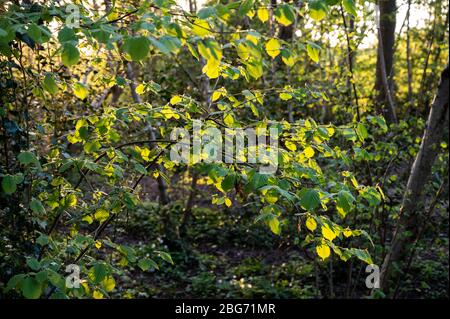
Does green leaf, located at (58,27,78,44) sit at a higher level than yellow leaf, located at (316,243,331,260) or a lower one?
higher

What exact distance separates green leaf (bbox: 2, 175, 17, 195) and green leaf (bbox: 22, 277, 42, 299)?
1.34 ft

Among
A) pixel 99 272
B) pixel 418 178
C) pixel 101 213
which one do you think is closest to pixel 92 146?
pixel 101 213

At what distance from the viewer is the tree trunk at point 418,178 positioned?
446 cm

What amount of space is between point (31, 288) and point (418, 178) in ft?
11.7

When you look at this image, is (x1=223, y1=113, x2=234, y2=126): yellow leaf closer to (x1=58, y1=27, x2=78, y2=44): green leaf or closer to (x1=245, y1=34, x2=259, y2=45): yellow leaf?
(x1=245, y1=34, x2=259, y2=45): yellow leaf

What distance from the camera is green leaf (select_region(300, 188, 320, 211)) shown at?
77.1 inches

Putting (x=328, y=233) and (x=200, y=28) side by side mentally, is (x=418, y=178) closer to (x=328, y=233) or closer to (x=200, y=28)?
(x=328, y=233)

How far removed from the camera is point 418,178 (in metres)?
4.58

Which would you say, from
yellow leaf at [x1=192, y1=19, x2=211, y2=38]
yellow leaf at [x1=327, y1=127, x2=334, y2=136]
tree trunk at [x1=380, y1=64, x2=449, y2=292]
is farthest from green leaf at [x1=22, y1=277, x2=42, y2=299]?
tree trunk at [x1=380, y1=64, x2=449, y2=292]

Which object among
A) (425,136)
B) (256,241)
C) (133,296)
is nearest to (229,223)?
(256,241)
